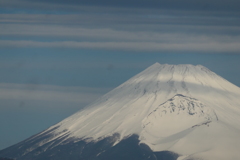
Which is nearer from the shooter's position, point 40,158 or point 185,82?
point 40,158

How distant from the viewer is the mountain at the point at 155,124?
141m

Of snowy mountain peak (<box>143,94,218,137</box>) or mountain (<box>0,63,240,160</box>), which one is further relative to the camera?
snowy mountain peak (<box>143,94,218,137</box>)

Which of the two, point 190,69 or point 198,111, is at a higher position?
point 190,69

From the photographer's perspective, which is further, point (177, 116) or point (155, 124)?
point (177, 116)

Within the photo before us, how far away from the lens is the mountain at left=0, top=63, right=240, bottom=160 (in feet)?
463

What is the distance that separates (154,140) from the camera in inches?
5719

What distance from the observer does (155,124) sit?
152 metres

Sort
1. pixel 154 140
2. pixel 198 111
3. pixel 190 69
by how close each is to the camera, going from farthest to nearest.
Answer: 1. pixel 190 69
2. pixel 198 111
3. pixel 154 140

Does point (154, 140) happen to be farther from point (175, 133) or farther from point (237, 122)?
point (237, 122)

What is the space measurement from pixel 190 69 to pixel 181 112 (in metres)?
15.7

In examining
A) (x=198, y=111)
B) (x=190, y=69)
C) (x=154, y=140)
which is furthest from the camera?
(x=190, y=69)

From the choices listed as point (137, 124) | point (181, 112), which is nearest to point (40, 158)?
point (137, 124)

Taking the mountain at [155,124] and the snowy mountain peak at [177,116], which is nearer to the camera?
the mountain at [155,124]

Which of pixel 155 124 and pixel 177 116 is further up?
pixel 177 116
